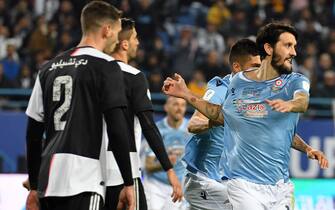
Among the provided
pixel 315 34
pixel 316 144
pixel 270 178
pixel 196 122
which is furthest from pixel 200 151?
pixel 315 34

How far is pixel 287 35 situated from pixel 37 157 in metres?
2.21

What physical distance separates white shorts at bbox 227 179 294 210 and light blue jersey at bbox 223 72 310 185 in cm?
5

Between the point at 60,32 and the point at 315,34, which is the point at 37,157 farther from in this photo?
the point at 315,34

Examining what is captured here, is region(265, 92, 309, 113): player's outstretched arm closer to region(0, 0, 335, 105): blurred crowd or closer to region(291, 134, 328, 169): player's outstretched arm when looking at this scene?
region(291, 134, 328, 169): player's outstretched arm

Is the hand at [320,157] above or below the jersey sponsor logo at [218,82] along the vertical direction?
below

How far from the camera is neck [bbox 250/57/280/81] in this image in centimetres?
672

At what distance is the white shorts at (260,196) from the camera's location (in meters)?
6.58

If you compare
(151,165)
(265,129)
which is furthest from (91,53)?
(151,165)

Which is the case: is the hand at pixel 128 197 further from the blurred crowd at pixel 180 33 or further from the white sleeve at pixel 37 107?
the blurred crowd at pixel 180 33

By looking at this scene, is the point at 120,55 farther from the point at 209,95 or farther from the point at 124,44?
the point at 209,95

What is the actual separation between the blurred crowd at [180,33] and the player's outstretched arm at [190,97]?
10515 mm

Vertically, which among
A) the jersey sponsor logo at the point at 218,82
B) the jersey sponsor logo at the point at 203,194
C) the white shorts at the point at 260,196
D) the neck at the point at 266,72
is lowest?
the jersey sponsor logo at the point at 203,194

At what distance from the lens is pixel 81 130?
5.57 metres

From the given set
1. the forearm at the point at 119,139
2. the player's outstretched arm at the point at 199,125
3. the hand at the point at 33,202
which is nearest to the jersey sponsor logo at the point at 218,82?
the player's outstretched arm at the point at 199,125
